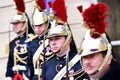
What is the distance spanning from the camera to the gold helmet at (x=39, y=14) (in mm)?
6963

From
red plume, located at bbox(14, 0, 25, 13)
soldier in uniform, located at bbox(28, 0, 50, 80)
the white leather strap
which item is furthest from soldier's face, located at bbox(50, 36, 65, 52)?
red plume, located at bbox(14, 0, 25, 13)

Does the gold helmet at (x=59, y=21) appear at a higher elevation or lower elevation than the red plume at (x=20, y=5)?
higher

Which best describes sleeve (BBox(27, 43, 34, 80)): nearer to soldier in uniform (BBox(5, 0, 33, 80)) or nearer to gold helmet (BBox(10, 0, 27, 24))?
soldier in uniform (BBox(5, 0, 33, 80))

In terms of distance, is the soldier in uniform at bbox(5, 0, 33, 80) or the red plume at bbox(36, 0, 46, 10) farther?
the soldier in uniform at bbox(5, 0, 33, 80)

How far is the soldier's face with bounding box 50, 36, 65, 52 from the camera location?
5.92 metres

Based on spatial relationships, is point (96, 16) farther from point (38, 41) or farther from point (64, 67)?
point (38, 41)

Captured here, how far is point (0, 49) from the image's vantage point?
341 inches

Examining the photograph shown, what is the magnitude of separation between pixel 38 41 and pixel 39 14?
0.35 metres

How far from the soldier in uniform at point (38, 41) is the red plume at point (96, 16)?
1.82m

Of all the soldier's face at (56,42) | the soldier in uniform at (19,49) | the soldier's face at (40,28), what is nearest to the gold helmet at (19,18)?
the soldier in uniform at (19,49)

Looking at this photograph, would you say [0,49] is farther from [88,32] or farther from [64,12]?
[88,32]

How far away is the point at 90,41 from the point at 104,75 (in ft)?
2.55

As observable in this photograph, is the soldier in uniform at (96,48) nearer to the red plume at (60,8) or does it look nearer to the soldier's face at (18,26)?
the red plume at (60,8)

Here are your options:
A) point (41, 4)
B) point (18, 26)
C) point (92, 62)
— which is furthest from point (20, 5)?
point (92, 62)
